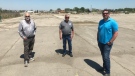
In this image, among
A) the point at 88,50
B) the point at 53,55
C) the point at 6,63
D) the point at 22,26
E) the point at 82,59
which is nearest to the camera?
the point at 22,26

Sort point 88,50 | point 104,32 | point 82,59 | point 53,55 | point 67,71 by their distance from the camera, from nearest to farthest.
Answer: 1. point 104,32
2. point 67,71
3. point 82,59
4. point 53,55
5. point 88,50

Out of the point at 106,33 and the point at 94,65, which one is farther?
the point at 94,65

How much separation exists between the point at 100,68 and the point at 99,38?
3.88 feet

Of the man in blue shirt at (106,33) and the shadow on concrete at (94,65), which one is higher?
the man in blue shirt at (106,33)

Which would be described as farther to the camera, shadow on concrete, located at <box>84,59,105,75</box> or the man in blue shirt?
shadow on concrete, located at <box>84,59,105,75</box>

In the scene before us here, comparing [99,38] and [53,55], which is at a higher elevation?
[99,38]

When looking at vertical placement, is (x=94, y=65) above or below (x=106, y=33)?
below

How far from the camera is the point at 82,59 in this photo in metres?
7.77

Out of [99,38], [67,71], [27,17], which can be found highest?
[27,17]

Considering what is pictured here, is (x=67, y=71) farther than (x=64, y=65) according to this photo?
No

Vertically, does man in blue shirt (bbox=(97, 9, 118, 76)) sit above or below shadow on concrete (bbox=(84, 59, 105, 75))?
above

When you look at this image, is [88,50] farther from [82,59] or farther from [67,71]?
[67,71]

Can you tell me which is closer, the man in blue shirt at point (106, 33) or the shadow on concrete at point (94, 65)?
the man in blue shirt at point (106, 33)

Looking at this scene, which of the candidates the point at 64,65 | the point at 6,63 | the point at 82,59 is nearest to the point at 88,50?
the point at 82,59
